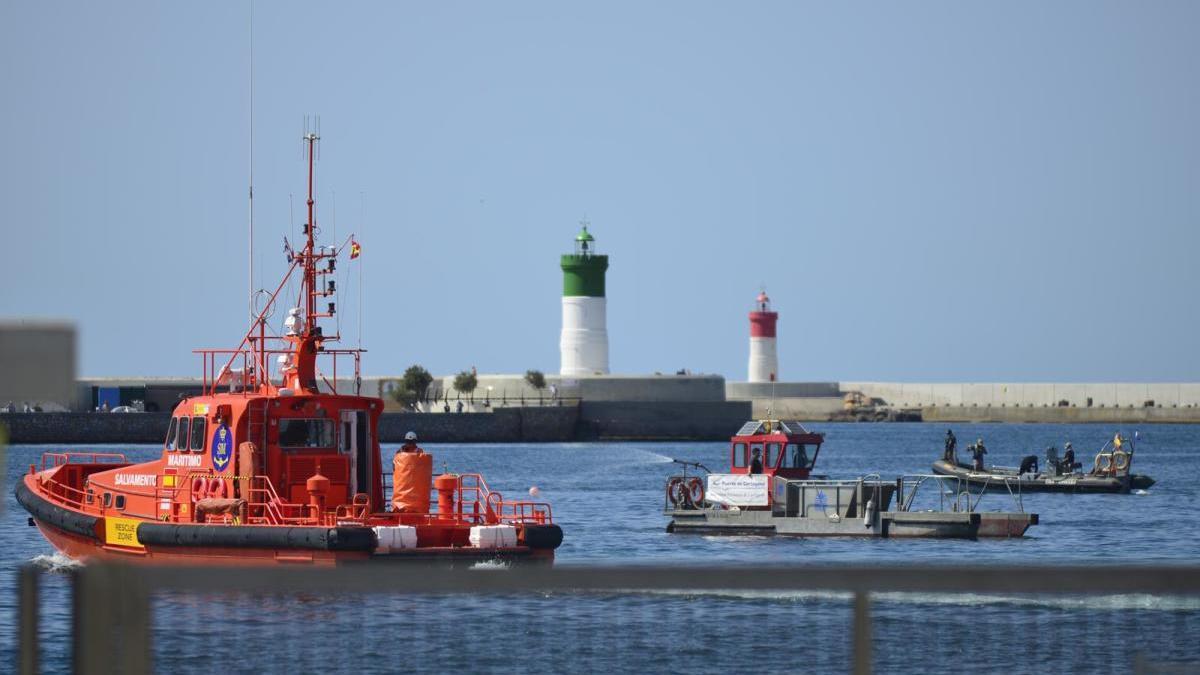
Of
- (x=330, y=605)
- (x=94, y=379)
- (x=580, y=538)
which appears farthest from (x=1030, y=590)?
(x=94, y=379)

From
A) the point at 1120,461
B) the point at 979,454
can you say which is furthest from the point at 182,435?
the point at 1120,461

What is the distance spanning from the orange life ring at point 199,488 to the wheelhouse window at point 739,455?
1275 cm

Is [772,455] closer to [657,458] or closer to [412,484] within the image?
[412,484]

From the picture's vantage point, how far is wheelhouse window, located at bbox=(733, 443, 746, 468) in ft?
103

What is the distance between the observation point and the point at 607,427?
87125 millimetres

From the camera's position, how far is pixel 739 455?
3161 cm

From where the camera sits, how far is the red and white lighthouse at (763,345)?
122000mm

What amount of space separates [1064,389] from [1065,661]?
451 ft

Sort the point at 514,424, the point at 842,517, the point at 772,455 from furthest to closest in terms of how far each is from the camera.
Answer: the point at 514,424 → the point at 772,455 → the point at 842,517

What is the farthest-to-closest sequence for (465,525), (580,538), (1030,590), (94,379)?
(94,379) → (580,538) → (465,525) → (1030,590)

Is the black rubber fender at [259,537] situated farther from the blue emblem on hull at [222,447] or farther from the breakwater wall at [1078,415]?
the breakwater wall at [1078,415]

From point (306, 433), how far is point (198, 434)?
1.33 meters

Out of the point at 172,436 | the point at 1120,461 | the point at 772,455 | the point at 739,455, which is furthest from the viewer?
the point at 1120,461

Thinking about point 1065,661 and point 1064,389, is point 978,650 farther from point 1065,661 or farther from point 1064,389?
point 1064,389
